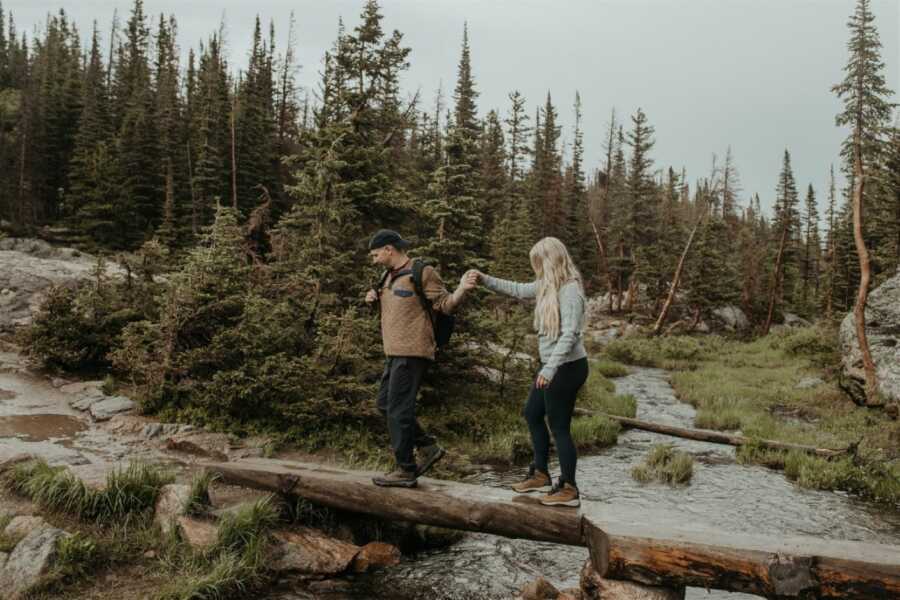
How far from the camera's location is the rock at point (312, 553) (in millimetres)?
6297

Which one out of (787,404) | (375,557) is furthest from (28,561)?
A: (787,404)

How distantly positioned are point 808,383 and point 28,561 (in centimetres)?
2370

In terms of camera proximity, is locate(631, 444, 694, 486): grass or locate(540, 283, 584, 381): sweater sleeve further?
locate(631, 444, 694, 486): grass

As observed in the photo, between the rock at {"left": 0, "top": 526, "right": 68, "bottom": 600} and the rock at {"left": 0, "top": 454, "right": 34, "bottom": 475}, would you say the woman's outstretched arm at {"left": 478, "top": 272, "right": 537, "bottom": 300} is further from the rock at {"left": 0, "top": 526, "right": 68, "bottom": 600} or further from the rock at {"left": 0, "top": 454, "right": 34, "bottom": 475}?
the rock at {"left": 0, "top": 454, "right": 34, "bottom": 475}

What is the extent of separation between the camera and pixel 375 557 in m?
6.82

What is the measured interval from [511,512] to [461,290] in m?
2.18

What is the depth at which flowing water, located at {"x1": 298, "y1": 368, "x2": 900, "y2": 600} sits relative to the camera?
20.6 ft

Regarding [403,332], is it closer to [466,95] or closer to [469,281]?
[469,281]

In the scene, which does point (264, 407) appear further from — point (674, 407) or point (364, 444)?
point (674, 407)

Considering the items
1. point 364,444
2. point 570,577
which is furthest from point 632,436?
point 570,577

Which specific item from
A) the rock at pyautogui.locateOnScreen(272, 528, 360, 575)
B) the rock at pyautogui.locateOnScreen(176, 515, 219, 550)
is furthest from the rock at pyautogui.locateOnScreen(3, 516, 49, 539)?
the rock at pyautogui.locateOnScreen(272, 528, 360, 575)

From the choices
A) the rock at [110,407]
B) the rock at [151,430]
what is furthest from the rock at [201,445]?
the rock at [110,407]

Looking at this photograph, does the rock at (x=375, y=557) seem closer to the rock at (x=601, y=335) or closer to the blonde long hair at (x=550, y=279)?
the blonde long hair at (x=550, y=279)

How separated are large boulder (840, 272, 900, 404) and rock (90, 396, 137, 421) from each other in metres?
19.7
